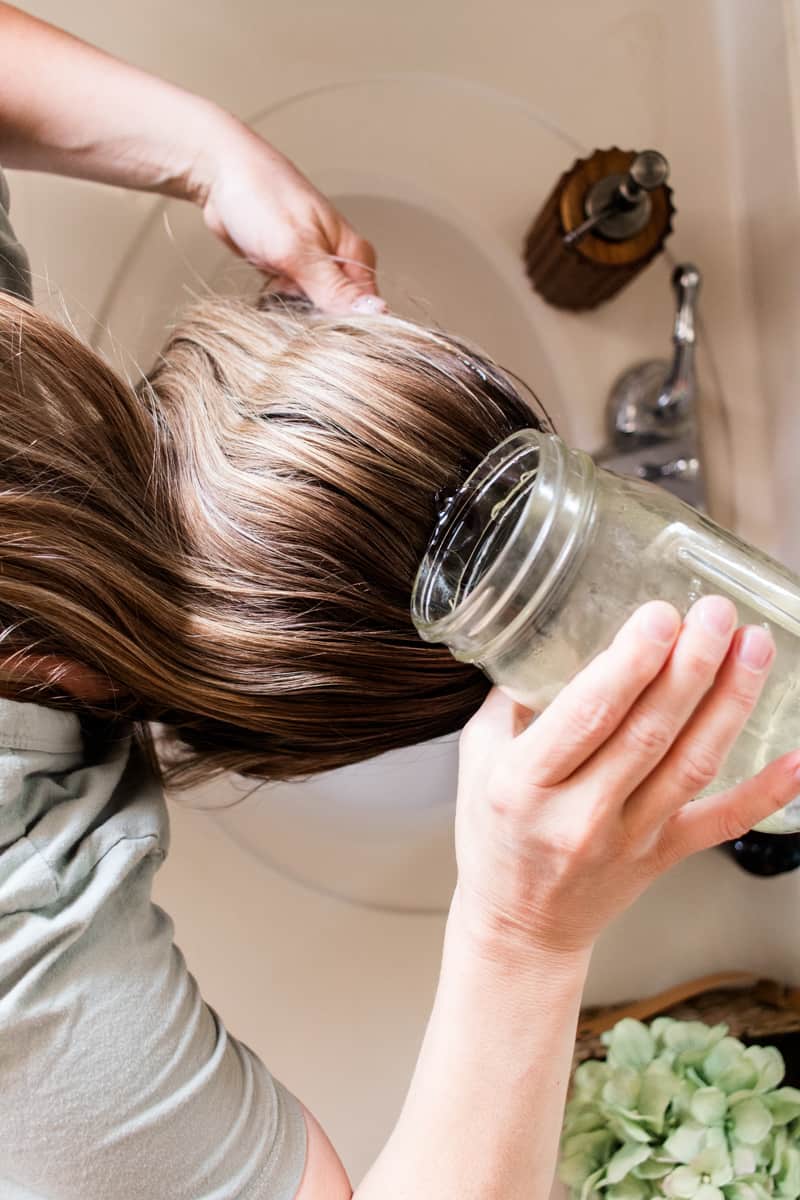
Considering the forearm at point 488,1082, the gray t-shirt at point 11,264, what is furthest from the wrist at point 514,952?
the gray t-shirt at point 11,264

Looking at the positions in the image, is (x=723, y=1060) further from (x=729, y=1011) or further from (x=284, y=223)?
(x=284, y=223)

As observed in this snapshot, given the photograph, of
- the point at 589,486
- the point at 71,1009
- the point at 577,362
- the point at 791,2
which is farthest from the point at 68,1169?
the point at 791,2

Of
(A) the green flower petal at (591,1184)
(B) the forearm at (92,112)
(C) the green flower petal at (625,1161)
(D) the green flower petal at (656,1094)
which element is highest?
(B) the forearm at (92,112)

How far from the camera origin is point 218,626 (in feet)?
1.67

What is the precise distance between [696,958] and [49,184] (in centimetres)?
91

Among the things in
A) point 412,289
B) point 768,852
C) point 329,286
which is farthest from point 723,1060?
point 412,289

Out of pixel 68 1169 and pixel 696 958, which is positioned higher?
pixel 68 1169

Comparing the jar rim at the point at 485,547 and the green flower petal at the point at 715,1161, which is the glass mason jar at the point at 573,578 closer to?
the jar rim at the point at 485,547

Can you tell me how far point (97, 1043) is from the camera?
51 centimetres

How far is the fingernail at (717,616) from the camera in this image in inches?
13.7

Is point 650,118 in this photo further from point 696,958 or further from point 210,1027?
point 210,1027

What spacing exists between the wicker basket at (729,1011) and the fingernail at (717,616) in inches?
21.8

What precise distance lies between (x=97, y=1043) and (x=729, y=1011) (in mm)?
534

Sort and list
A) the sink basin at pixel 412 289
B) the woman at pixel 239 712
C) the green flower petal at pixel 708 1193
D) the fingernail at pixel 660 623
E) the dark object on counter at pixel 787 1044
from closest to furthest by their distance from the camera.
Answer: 1. the fingernail at pixel 660 623
2. the woman at pixel 239 712
3. the green flower petal at pixel 708 1193
4. the dark object on counter at pixel 787 1044
5. the sink basin at pixel 412 289
